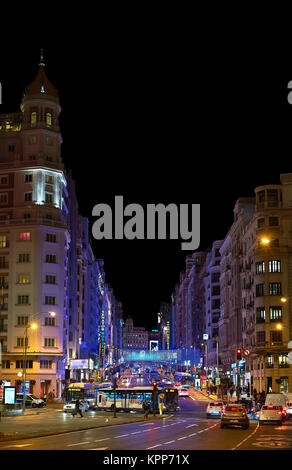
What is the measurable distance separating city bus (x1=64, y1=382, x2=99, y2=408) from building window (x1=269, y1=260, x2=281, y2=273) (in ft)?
94.0

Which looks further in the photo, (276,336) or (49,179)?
(49,179)

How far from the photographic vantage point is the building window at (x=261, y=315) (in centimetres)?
9131

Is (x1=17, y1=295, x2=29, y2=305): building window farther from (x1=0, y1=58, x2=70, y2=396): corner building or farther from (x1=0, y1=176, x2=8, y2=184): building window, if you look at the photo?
(x1=0, y1=176, x2=8, y2=184): building window

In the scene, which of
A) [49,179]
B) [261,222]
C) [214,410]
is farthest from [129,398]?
[49,179]

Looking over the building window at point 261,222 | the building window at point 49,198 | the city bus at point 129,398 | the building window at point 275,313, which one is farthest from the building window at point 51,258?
the building window at point 275,313

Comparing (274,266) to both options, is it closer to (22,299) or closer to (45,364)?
(45,364)

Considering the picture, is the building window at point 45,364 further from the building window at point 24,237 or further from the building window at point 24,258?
the building window at point 24,237

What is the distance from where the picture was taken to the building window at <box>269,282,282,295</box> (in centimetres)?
9138

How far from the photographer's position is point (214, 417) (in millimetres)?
62781

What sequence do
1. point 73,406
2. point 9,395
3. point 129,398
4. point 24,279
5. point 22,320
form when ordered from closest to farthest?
1. point 9,395
2. point 73,406
3. point 129,398
4. point 22,320
5. point 24,279

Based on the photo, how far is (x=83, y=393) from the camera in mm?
81188

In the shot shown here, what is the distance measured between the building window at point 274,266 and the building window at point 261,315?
5336 millimetres

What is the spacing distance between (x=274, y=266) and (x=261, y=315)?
686cm
